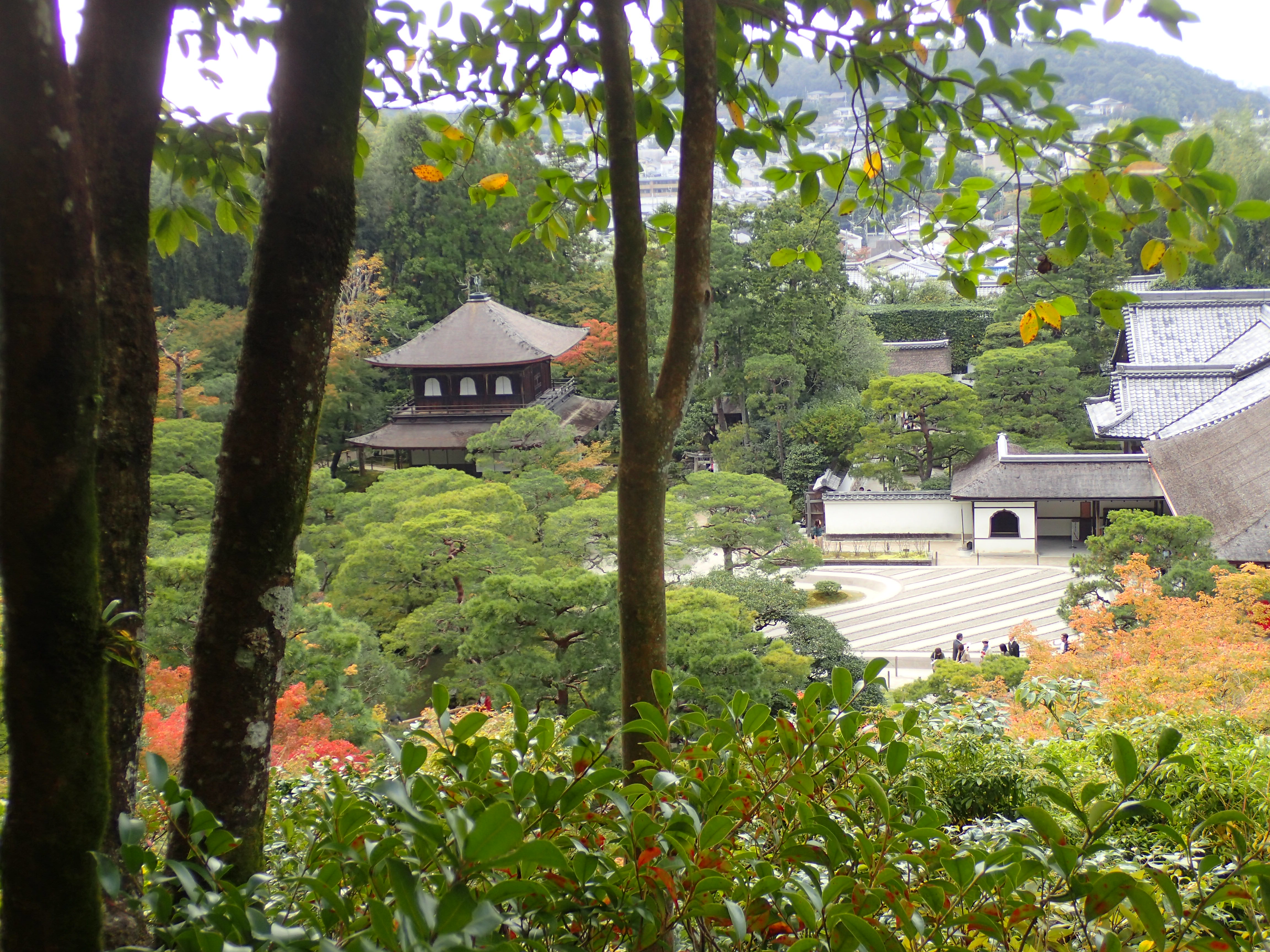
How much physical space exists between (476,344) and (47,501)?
1653cm

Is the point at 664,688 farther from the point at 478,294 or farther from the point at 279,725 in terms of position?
the point at 478,294

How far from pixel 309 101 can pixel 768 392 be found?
16.6 m

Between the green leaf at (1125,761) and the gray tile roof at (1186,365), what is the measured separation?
1325cm

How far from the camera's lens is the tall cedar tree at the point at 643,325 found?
1.39 m

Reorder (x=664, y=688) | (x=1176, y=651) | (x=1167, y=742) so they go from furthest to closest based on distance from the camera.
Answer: (x=1176, y=651)
(x=664, y=688)
(x=1167, y=742)

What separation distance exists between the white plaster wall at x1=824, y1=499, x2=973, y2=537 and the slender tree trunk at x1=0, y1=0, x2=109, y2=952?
15.1m

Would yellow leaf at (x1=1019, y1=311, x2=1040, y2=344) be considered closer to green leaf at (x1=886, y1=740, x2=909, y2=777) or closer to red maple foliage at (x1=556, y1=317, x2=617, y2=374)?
green leaf at (x1=886, y1=740, x2=909, y2=777)

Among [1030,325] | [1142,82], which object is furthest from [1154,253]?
[1142,82]

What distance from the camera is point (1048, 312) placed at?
1473 mm

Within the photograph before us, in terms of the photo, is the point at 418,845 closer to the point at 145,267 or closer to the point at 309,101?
the point at 309,101

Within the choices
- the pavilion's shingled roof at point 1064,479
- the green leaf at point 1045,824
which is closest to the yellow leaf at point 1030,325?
the green leaf at point 1045,824

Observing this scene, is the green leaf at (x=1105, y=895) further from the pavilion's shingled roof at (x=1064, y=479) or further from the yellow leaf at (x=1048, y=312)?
the pavilion's shingled roof at (x=1064, y=479)

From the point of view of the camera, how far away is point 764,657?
743 centimetres

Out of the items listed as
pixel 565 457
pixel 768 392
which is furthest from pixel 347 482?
pixel 768 392
